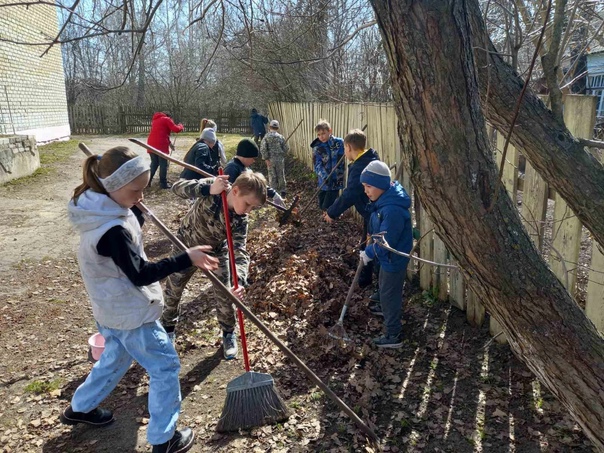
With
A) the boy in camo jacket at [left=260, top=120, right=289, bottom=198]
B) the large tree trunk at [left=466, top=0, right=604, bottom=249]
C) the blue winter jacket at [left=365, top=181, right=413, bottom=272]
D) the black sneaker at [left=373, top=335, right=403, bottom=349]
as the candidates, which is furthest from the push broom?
the boy in camo jacket at [left=260, top=120, right=289, bottom=198]

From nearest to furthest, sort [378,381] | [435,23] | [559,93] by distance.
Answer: [435,23] → [559,93] → [378,381]

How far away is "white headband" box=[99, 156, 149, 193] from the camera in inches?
103

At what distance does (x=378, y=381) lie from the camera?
3791 mm

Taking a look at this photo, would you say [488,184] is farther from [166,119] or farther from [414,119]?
[166,119]

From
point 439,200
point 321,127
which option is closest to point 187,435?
point 439,200

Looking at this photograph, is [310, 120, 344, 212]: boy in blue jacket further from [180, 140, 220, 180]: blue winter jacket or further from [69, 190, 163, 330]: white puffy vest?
[69, 190, 163, 330]: white puffy vest

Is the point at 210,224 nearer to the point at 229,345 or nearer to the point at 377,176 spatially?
the point at 229,345

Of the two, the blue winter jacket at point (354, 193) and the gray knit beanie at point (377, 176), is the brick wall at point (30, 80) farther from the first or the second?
the gray knit beanie at point (377, 176)

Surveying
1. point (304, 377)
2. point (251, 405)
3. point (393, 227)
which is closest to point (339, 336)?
point (304, 377)

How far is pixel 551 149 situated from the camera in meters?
2.72

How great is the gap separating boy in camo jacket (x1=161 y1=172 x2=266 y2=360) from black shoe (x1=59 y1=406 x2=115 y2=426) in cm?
107

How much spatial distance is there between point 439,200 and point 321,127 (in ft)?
19.3

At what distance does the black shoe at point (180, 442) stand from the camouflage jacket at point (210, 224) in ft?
4.05

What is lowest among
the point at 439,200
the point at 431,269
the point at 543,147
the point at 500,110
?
the point at 431,269
